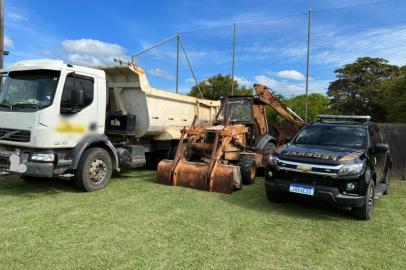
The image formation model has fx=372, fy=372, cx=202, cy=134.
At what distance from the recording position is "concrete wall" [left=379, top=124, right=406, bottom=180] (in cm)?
1102

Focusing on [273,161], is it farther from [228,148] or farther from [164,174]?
[164,174]

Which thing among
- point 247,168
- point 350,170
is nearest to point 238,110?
point 247,168

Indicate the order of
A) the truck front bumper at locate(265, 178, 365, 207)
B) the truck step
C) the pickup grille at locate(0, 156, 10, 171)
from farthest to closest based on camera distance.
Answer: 1. the truck step
2. the pickup grille at locate(0, 156, 10, 171)
3. the truck front bumper at locate(265, 178, 365, 207)

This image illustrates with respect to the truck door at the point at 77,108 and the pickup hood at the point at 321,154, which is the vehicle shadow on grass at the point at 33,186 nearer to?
the truck door at the point at 77,108

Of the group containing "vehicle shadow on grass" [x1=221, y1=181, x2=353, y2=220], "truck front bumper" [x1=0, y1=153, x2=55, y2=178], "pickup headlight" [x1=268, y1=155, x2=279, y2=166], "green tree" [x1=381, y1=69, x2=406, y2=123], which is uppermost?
"green tree" [x1=381, y1=69, x2=406, y2=123]

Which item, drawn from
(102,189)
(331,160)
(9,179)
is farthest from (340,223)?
(9,179)

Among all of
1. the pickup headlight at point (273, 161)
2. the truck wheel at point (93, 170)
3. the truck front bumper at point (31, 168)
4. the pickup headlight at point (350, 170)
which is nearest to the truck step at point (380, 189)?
the pickup headlight at point (350, 170)

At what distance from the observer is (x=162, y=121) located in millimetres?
10617

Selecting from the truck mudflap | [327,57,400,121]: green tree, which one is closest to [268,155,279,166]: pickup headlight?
the truck mudflap

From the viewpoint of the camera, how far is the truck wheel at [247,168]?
9.39m

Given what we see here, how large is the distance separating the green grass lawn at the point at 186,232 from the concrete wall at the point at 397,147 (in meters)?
3.20

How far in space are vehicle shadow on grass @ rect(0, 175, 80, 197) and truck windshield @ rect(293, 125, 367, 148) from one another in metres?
5.23

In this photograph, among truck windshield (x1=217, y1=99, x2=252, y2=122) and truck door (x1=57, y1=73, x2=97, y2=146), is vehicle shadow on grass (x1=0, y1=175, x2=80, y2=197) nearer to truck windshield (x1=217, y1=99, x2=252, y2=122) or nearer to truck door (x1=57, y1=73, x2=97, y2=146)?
truck door (x1=57, y1=73, x2=97, y2=146)

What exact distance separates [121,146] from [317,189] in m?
5.31
